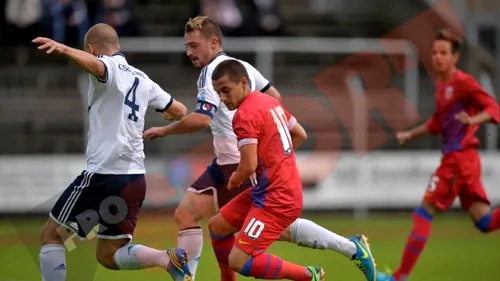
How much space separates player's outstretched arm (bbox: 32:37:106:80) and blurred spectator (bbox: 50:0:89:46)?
10331 mm

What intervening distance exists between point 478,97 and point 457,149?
567mm

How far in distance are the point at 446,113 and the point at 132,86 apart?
3709 millimetres

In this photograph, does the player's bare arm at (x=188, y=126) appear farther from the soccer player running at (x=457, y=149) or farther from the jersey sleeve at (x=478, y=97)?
the jersey sleeve at (x=478, y=97)

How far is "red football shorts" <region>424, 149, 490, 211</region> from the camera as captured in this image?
32.6 ft

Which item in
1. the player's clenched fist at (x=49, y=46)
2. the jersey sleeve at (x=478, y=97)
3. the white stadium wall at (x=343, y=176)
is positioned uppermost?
the player's clenched fist at (x=49, y=46)

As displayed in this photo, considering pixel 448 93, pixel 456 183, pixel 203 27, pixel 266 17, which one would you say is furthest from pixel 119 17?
pixel 203 27

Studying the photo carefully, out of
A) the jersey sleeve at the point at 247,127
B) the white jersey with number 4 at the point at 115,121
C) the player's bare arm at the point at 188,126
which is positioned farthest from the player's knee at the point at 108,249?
the jersey sleeve at the point at 247,127

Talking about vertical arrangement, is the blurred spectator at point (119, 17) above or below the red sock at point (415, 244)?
above

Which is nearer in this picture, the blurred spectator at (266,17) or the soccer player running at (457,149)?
the soccer player running at (457,149)

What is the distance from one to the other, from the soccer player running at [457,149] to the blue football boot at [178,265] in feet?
9.72

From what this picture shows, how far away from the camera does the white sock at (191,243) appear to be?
841cm

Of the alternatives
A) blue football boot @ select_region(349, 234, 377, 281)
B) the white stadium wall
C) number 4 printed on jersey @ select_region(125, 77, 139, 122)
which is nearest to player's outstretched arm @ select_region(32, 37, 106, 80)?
number 4 printed on jersey @ select_region(125, 77, 139, 122)

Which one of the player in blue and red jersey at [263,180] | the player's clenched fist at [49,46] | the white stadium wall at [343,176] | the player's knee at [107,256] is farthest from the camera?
the white stadium wall at [343,176]

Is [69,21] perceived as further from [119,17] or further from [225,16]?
[225,16]
